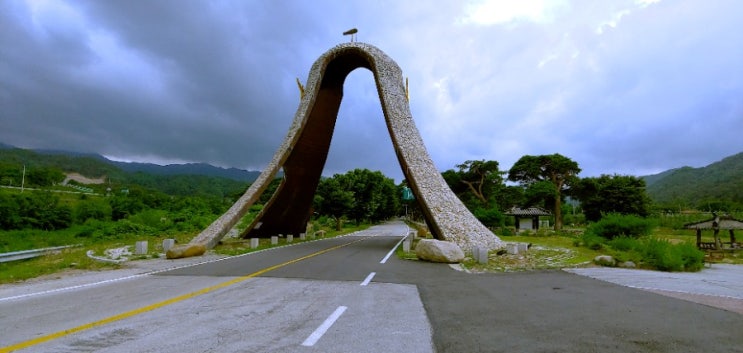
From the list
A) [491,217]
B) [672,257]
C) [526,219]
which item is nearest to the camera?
[672,257]

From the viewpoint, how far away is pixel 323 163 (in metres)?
25.8

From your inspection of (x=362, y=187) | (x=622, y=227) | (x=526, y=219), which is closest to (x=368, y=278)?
(x=622, y=227)

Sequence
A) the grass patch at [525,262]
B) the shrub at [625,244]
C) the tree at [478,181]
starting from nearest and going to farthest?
the grass patch at [525,262] → the shrub at [625,244] → the tree at [478,181]

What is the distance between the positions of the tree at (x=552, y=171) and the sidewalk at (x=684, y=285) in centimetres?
3527

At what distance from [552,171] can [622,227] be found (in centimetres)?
3052

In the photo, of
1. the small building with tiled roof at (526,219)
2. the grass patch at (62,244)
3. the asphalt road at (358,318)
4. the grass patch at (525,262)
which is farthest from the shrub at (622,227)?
the small building with tiled roof at (526,219)

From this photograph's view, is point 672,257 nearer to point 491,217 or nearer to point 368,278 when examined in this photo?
point 368,278

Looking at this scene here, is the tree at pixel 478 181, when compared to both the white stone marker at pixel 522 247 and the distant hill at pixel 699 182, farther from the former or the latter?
the distant hill at pixel 699 182

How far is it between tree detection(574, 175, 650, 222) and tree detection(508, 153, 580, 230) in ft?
5.29

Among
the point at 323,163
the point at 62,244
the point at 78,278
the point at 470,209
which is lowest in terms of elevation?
the point at 62,244

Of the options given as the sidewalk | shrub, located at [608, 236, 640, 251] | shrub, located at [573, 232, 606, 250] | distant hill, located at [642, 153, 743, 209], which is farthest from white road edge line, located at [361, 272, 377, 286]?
distant hill, located at [642, 153, 743, 209]

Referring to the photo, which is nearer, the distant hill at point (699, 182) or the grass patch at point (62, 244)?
the grass patch at point (62, 244)

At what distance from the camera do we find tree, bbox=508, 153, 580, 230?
46250 mm

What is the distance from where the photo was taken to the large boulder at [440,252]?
13.4m
